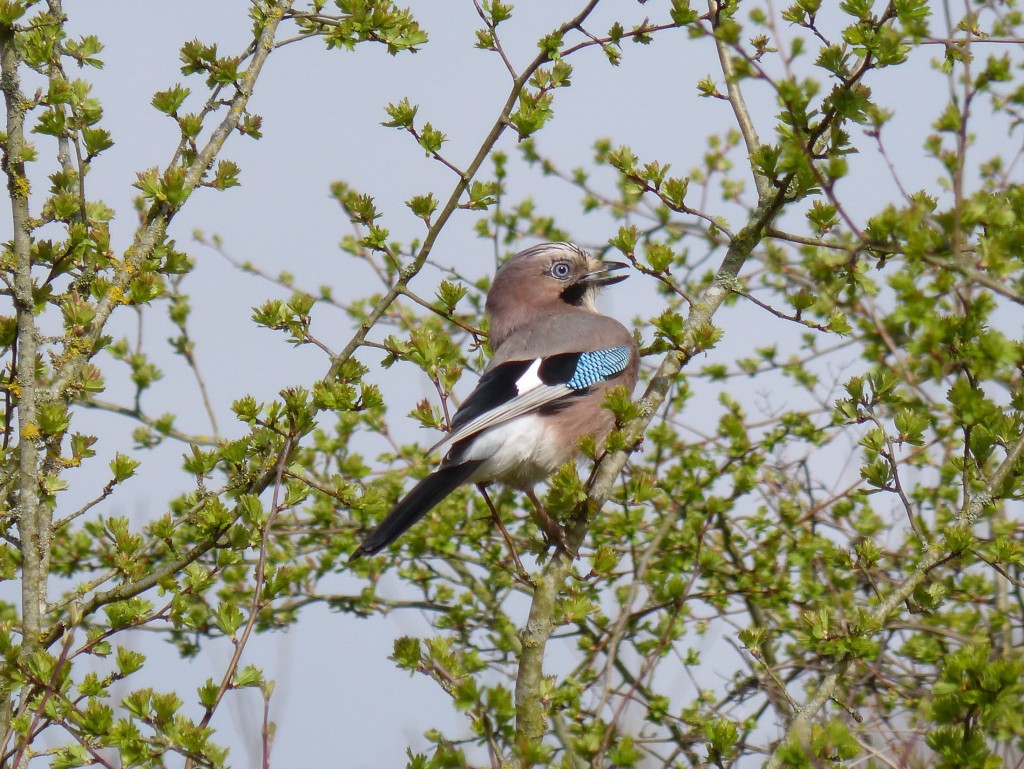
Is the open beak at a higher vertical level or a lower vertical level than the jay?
higher

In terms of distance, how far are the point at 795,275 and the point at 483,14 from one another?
3253 mm

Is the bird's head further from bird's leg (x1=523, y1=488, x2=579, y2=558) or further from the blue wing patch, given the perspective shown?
bird's leg (x1=523, y1=488, x2=579, y2=558)

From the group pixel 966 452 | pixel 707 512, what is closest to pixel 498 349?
pixel 707 512

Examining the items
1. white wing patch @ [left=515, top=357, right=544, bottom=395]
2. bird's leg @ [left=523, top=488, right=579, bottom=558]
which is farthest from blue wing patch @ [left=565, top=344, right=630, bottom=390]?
bird's leg @ [left=523, top=488, right=579, bottom=558]

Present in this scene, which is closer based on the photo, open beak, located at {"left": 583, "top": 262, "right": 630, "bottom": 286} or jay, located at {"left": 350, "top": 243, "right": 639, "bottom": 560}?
jay, located at {"left": 350, "top": 243, "right": 639, "bottom": 560}

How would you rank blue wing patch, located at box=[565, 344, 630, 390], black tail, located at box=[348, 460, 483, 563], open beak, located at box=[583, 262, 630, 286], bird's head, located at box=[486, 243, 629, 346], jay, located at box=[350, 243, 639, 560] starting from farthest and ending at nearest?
open beak, located at box=[583, 262, 630, 286] → bird's head, located at box=[486, 243, 629, 346] → blue wing patch, located at box=[565, 344, 630, 390] → jay, located at box=[350, 243, 639, 560] → black tail, located at box=[348, 460, 483, 563]

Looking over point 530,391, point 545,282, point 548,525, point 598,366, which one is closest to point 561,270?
point 545,282

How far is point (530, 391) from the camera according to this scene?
5461 millimetres

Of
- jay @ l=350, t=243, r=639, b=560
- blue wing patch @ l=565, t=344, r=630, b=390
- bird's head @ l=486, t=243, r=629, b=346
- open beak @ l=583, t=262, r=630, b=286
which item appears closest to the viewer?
jay @ l=350, t=243, r=639, b=560

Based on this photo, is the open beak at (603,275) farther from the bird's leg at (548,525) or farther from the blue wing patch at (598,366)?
the bird's leg at (548,525)

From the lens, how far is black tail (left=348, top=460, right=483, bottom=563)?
4699 millimetres

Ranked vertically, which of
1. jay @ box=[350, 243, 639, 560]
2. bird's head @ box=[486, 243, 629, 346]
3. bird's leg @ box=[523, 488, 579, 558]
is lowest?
bird's leg @ box=[523, 488, 579, 558]

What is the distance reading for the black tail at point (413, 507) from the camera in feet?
15.4

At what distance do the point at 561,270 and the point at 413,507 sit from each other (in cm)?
239
